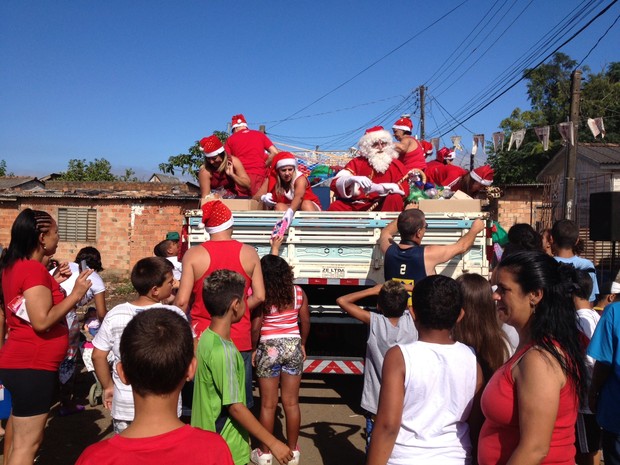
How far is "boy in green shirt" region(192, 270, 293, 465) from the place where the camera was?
2793 millimetres

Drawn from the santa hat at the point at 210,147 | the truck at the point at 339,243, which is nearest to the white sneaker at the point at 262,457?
the truck at the point at 339,243

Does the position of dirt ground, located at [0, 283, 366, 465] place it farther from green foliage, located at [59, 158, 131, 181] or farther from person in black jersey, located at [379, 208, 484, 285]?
green foliage, located at [59, 158, 131, 181]

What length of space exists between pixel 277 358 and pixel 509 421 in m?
2.53

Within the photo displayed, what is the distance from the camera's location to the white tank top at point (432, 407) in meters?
2.44

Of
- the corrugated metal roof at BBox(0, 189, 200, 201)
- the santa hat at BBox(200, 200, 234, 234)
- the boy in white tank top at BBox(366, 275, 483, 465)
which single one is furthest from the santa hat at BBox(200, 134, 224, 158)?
the corrugated metal roof at BBox(0, 189, 200, 201)

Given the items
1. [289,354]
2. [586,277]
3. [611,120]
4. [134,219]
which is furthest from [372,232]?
[611,120]

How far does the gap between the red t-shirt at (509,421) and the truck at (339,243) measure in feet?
11.2

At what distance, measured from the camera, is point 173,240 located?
289 inches

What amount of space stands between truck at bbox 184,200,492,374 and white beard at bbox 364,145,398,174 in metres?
1.34

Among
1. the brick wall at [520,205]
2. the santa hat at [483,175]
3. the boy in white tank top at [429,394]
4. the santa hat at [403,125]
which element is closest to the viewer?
the boy in white tank top at [429,394]

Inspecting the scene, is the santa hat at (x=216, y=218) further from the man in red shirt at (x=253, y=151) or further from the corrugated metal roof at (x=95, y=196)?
the corrugated metal roof at (x=95, y=196)

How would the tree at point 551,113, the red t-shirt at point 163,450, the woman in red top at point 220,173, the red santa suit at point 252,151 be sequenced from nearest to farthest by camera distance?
the red t-shirt at point 163,450 < the woman in red top at point 220,173 < the red santa suit at point 252,151 < the tree at point 551,113

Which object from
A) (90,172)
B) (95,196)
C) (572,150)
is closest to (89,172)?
(90,172)

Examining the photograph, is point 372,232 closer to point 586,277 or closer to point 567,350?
point 586,277
